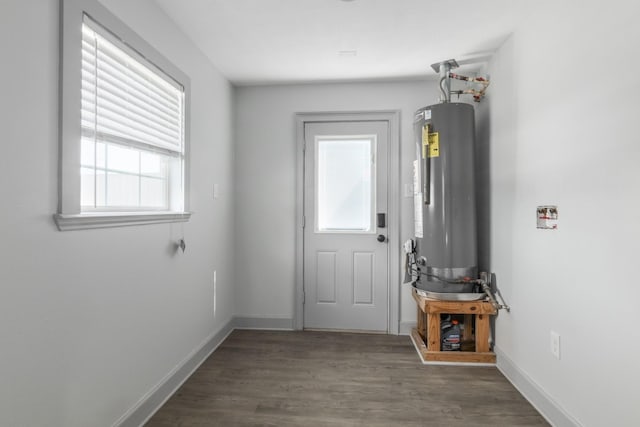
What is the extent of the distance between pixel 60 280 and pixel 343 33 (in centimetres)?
216

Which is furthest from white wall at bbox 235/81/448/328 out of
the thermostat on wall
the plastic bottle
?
the thermostat on wall

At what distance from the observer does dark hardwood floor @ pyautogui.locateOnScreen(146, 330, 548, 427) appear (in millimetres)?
1985

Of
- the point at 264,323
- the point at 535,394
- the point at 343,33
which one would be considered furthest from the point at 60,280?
the point at 535,394

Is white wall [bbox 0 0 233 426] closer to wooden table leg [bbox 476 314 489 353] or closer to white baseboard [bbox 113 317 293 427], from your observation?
white baseboard [bbox 113 317 293 427]

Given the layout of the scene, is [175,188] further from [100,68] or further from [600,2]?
[600,2]

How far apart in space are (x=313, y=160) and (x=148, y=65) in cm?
174

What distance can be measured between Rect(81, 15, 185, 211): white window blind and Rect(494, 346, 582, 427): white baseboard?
8.29 ft

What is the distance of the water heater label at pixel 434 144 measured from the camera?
2.68m

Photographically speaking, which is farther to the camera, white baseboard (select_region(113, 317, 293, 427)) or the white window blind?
white baseboard (select_region(113, 317, 293, 427))

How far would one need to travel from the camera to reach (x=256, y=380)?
2424mm

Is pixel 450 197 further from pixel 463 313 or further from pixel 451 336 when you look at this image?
pixel 451 336

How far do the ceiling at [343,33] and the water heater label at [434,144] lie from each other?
0.65 meters

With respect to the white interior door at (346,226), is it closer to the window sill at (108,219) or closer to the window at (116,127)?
the window at (116,127)

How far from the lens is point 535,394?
2.12m
